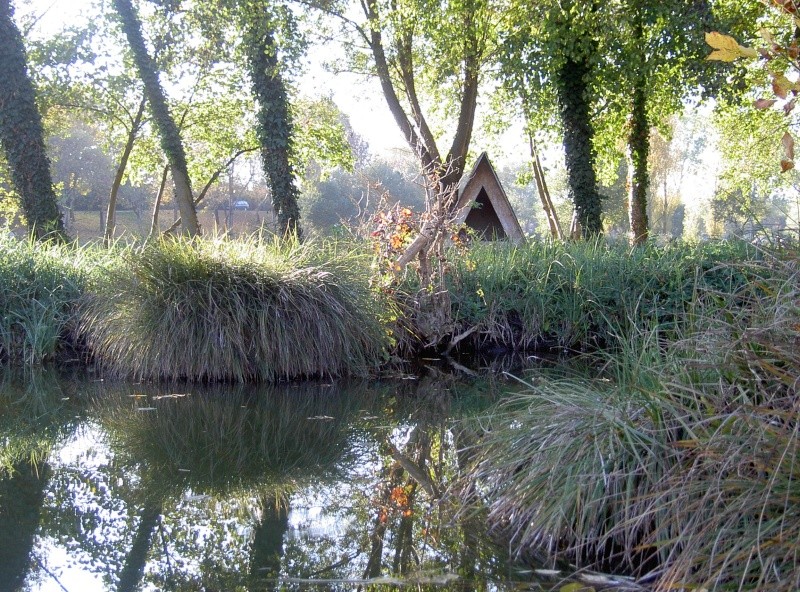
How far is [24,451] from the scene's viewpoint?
17.8 ft

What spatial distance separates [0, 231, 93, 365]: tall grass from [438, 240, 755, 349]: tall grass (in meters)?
4.89

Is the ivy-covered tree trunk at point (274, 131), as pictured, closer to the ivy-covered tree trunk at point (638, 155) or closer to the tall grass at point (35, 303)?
the tall grass at point (35, 303)

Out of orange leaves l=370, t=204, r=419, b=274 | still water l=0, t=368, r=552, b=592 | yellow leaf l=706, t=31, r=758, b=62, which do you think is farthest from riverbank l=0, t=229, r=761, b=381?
yellow leaf l=706, t=31, r=758, b=62

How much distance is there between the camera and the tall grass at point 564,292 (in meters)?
10.2

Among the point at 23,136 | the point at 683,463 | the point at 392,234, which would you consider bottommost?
the point at 683,463

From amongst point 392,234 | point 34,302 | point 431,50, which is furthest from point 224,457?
point 431,50

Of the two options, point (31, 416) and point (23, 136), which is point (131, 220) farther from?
point (31, 416)

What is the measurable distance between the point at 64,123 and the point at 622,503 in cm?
2329

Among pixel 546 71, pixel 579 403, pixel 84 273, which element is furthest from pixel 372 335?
pixel 546 71

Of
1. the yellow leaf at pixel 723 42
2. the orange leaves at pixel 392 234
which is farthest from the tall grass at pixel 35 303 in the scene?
the yellow leaf at pixel 723 42

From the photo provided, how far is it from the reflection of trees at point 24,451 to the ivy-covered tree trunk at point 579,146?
10.7 meters

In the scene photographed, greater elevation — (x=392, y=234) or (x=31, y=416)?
(x=392, y=234)

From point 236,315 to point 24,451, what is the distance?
9.50ft

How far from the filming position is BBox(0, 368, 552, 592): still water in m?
3.42
